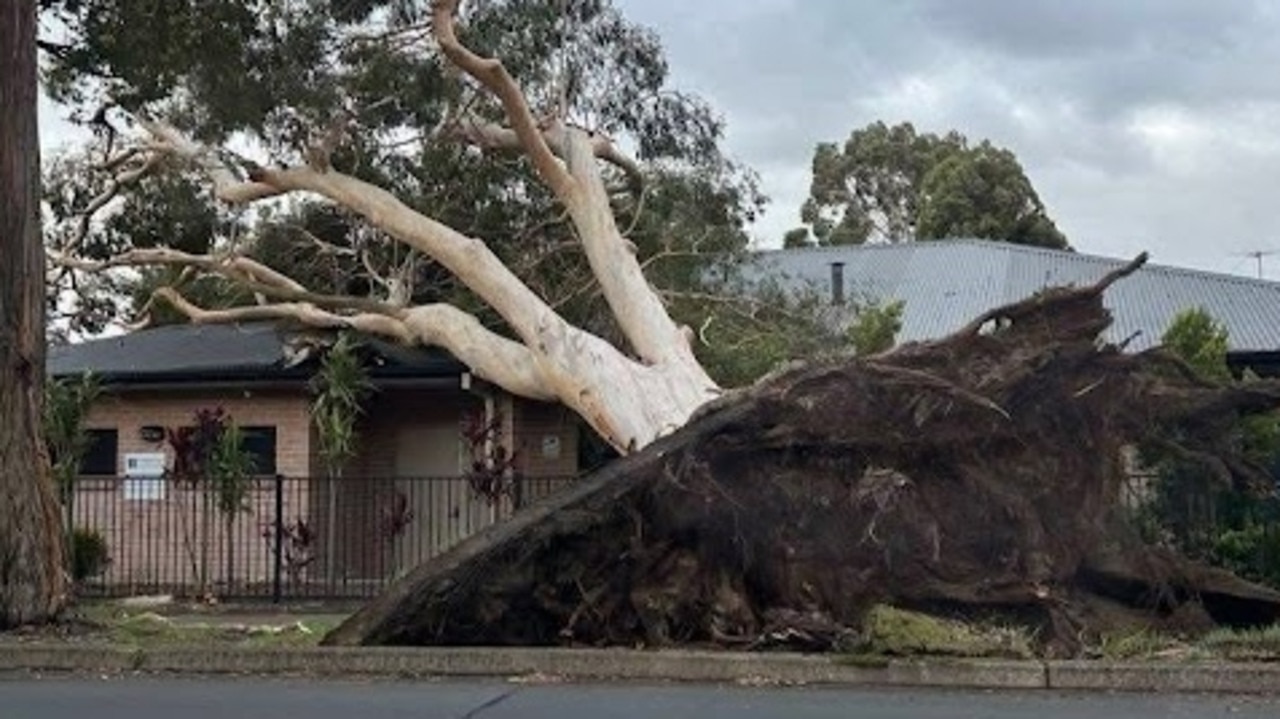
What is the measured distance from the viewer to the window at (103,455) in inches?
919

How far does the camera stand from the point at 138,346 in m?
25.3

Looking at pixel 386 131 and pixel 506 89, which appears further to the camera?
pixel 386 131

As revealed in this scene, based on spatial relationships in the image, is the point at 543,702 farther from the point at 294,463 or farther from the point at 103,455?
the point at 103,455

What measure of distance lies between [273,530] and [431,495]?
2848 millimetres

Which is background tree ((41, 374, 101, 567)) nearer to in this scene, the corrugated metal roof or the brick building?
the brick building

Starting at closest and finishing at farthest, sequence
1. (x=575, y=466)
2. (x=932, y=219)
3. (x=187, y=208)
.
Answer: (x=575, y=466)
(x=187, y=208)
(x=932, y=219)

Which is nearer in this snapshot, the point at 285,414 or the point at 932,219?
the point at 285,414

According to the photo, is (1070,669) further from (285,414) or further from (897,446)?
(285,414)

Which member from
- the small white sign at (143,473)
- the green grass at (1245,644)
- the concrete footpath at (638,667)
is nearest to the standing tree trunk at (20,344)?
the concrete footpath at (638,667)

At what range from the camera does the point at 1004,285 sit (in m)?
31.2

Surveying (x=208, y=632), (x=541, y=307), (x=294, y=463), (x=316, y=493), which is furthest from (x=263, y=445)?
(x=208, y=632)

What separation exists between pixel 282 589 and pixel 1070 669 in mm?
11752

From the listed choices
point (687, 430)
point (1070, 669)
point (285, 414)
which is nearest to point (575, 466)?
point (285, 414)

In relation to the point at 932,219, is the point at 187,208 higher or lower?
lower
